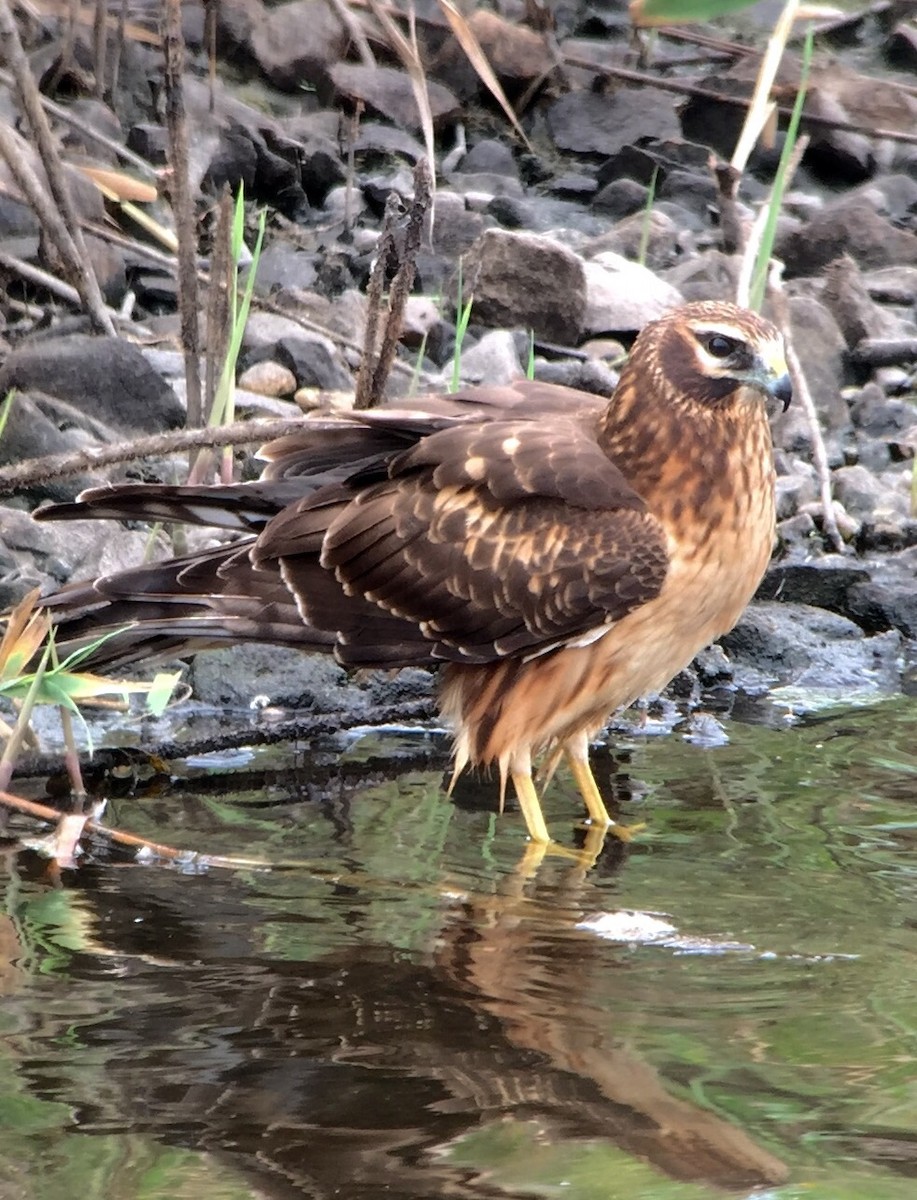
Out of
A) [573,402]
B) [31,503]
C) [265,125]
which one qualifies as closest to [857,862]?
[573,402]

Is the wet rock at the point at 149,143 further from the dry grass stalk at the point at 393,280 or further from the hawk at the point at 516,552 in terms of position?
the hawk at the point at 516,552

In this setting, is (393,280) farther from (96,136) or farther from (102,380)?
(96,136)

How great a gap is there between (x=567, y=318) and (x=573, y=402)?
2493mm

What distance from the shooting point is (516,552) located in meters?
5.14

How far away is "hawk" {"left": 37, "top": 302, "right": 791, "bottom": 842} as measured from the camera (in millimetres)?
5051

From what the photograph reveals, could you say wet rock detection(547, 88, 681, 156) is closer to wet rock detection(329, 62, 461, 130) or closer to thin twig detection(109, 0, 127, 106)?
wet rock detection(329, 62, 461, 130)

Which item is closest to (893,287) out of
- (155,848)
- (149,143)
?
(149,143)

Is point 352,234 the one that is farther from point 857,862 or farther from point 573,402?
point 857,862

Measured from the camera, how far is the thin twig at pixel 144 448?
5.31m

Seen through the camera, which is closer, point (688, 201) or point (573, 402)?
point (573, 402)

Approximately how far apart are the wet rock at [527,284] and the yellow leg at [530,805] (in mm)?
3164

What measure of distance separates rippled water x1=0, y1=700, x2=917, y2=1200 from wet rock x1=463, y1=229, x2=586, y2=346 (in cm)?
306

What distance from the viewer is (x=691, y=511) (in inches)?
199

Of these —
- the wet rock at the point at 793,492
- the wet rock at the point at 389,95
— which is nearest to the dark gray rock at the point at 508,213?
the wet rock at the point at 389,95
